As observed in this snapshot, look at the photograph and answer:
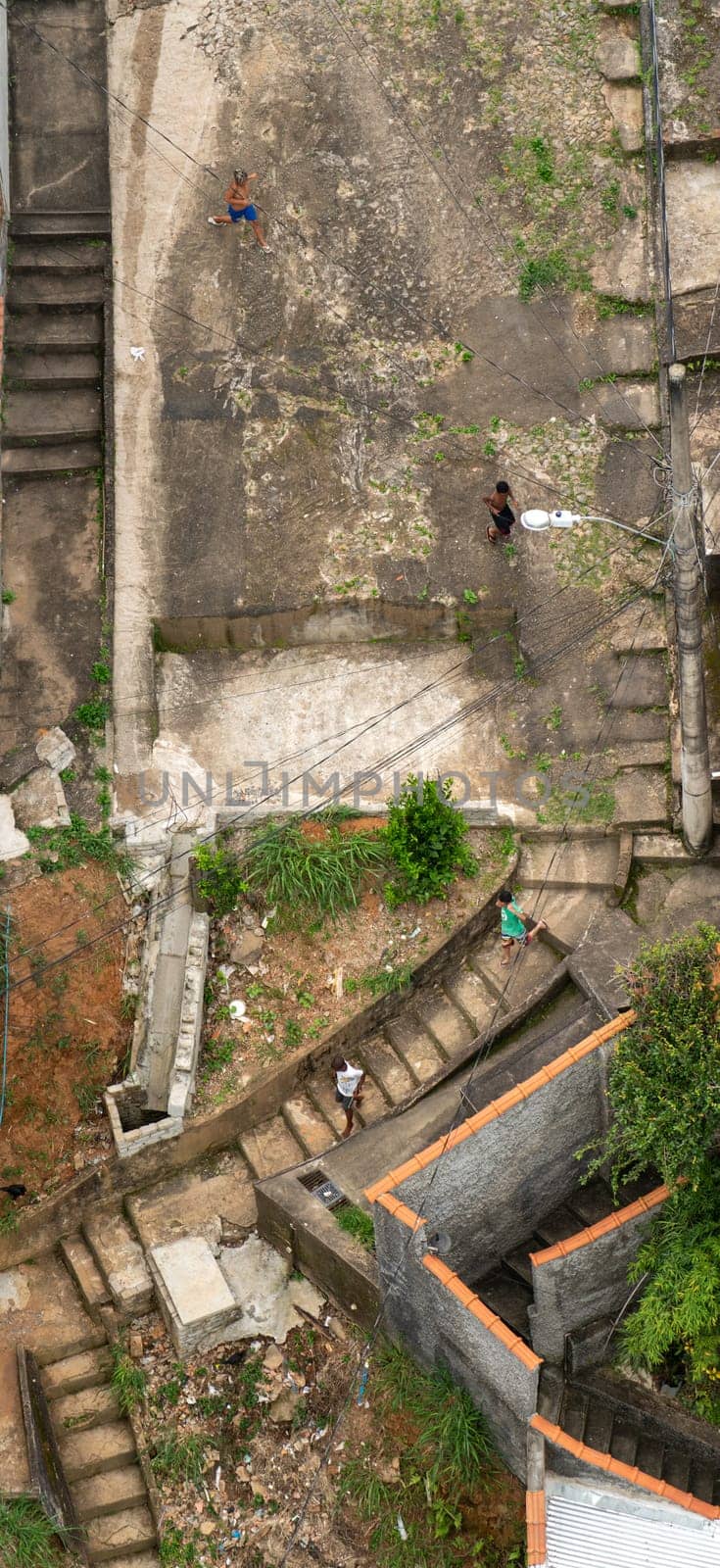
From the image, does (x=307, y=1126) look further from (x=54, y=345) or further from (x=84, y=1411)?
(x=54, y=345)

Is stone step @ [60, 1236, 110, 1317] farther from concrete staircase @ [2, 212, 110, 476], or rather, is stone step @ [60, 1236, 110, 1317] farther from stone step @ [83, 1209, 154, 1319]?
concrete staircase @ [2, 212, 110, 476]

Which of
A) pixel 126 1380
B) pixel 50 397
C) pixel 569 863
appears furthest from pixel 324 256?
pixel 126 1380

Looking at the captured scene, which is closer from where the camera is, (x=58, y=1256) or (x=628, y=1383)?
(x=628, y=1383)

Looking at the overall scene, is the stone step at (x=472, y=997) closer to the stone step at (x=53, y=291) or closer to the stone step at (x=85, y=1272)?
the stone step at (x=85, y=1272)

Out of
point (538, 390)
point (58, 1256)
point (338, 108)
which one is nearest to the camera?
point (58, 1256)

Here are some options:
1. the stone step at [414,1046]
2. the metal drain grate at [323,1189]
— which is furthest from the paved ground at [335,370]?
the metal drain grate at [323,1189]

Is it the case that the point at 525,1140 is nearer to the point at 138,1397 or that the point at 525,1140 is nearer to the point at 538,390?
the point at 138,1397

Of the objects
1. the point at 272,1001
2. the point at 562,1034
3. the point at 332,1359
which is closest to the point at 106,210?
the point at 272,1001

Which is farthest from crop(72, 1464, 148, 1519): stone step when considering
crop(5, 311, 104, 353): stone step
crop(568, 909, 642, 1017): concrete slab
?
crop(5, 311, 104, 353): stone step
